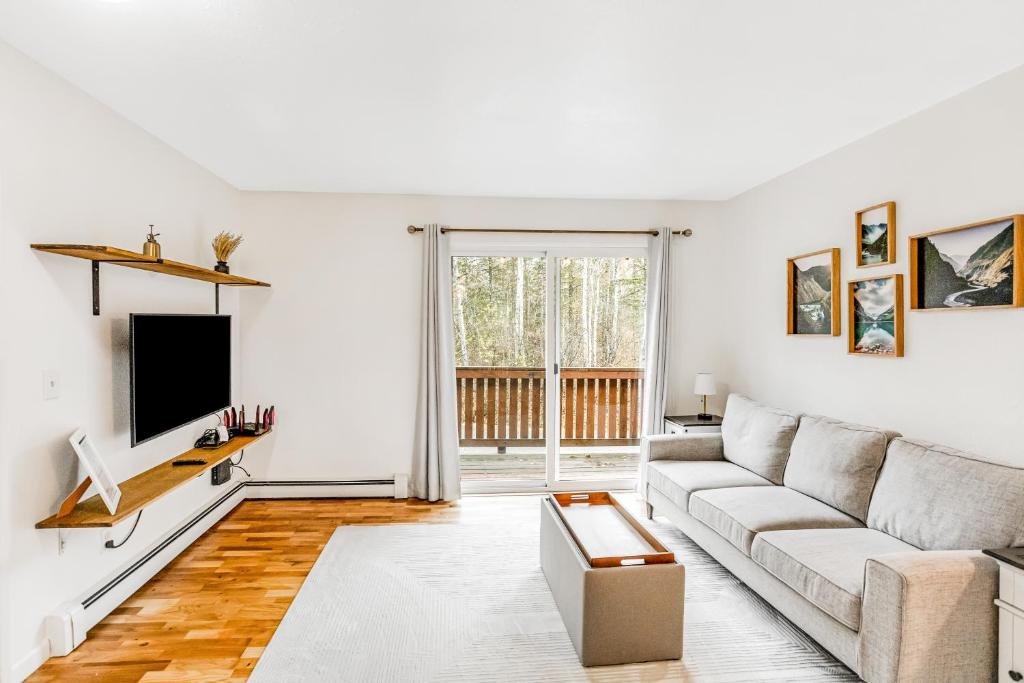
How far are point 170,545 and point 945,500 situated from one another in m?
3.98

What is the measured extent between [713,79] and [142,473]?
3.47m

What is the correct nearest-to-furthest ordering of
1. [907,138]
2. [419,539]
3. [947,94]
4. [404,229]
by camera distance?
[947,94], [907,138], [419,539], [404,229]

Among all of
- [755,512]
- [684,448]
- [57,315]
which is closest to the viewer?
[57,315]

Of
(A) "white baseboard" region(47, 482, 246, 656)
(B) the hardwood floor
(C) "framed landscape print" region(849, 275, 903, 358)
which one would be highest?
(C) "framed landscape print" region(849, 275, 903, 358)

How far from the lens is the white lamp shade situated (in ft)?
13.9

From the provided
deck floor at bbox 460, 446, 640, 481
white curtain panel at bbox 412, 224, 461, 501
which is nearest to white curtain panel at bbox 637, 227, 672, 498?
deck floor at bbox 460, 446, 640, 481

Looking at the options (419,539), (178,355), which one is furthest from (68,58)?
(419,539)

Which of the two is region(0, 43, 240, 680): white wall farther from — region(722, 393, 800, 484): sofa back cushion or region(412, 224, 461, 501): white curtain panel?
region(722, 393, 800, 484): sofa back cushion

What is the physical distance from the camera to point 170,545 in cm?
321

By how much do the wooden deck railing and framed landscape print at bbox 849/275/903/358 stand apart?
176 centimetres

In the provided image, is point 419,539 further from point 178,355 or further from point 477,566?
point 178,355

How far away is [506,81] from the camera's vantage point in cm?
231

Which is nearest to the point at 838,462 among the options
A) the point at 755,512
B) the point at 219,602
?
the point at 755,512

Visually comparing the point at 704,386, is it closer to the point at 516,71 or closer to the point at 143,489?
the point at 516,71
